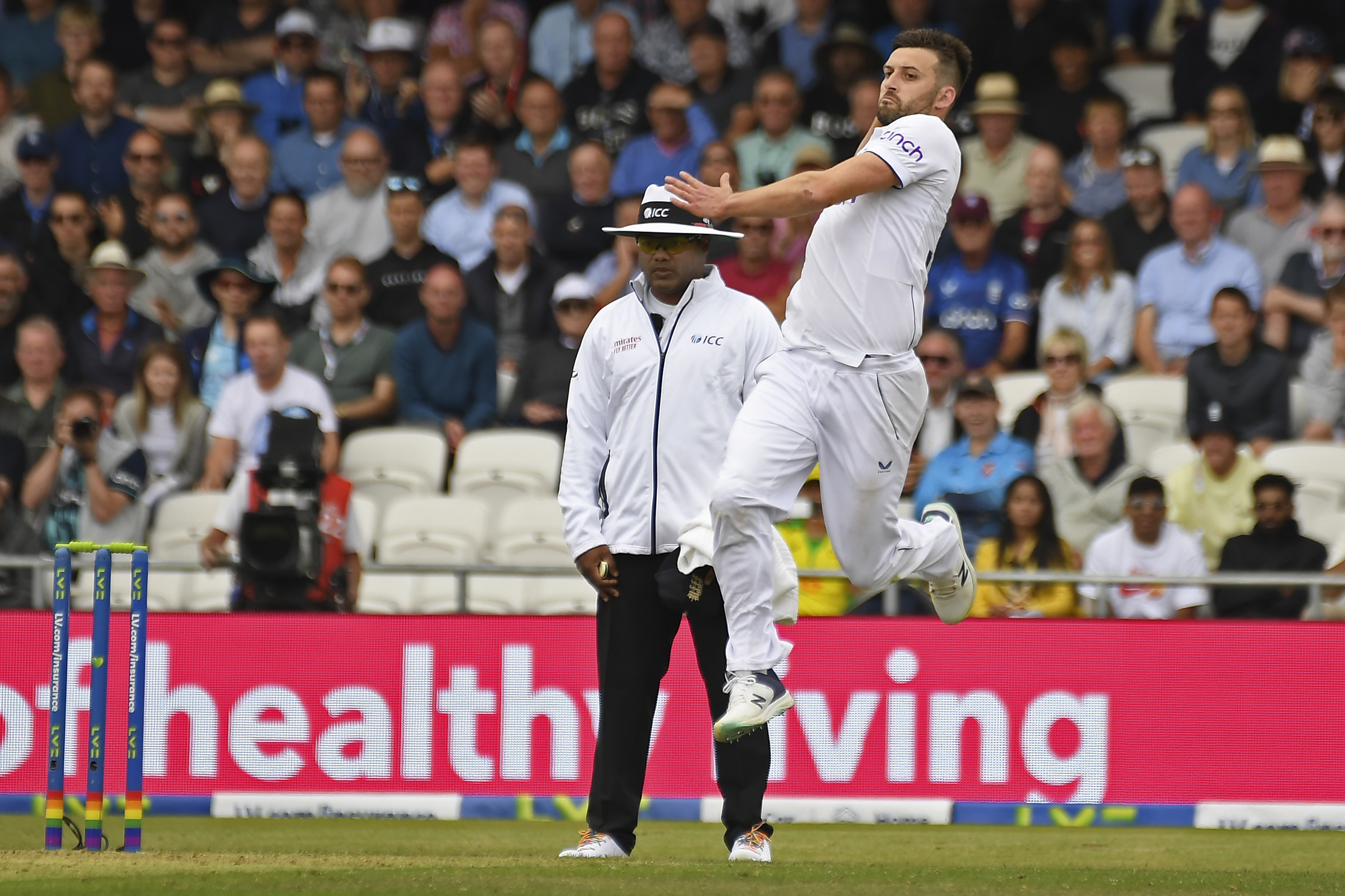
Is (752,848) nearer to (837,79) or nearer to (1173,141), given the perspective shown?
(837,79)

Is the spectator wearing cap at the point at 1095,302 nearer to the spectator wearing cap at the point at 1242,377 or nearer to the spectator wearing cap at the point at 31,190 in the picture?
the spectator wearing cap at the point at 1242,377

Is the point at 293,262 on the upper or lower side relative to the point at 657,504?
upper

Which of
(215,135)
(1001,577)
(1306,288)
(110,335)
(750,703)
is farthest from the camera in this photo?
(215,135)

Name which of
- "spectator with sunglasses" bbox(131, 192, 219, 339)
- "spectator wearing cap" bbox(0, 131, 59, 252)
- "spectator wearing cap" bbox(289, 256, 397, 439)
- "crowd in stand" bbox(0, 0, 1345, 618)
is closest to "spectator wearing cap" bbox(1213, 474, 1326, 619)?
"crowd in stand" bbox(0, 0, 1345, 618)

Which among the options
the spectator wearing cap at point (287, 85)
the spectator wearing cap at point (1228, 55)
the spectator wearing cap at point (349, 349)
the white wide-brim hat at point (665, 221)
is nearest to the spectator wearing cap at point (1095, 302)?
the spectator wearing cap at point (1228, 55)

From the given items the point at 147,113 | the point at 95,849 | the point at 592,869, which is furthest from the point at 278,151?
the point at 592,869

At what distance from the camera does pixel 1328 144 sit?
494 inches

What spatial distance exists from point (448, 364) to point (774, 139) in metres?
2.99

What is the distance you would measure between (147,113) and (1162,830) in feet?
32.6

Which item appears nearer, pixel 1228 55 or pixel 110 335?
pixel 110 335

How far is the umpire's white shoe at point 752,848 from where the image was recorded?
6.87 metres

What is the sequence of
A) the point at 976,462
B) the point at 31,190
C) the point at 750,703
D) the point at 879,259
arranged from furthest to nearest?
the point at 31,190 < the point at 976,462 < the point at 879,259 < the point at 750,703

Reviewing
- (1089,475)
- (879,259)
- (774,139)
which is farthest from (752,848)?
(774,139)

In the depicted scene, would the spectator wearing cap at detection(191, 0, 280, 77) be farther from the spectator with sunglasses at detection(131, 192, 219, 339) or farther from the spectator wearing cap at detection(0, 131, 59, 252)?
the spectator with sunglasses at detection(131, 192, 219, 339)
